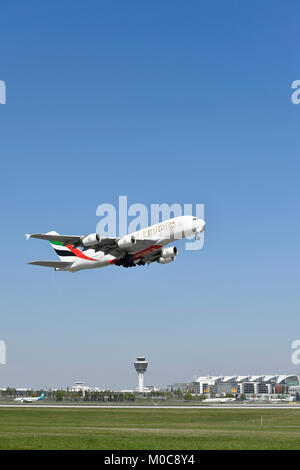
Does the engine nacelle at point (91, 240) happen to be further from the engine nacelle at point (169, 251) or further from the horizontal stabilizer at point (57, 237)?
the engine nacelle at point (169, 251)

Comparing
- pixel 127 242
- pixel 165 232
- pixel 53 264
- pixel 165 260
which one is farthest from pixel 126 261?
pixel 53 264

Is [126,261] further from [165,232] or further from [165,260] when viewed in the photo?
[165,232]

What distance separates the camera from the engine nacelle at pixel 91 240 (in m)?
76.9

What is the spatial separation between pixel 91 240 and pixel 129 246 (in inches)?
205

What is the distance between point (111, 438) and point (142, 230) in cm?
3665

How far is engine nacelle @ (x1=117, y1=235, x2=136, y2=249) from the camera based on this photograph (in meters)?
78.6

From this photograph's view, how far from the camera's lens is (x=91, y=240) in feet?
252

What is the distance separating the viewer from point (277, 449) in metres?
41.9

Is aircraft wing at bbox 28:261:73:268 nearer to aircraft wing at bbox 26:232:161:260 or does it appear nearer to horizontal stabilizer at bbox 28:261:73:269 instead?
horizontal stabilizer at bbox 28:261:73:269

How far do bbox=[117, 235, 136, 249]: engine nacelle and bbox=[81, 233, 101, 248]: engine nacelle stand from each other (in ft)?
10.3

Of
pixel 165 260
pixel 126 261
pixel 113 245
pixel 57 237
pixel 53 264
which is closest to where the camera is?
pixel 57 237

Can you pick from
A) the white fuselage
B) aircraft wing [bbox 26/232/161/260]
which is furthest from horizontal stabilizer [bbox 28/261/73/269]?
aircraft wing [bbox 26/232/161/260]
